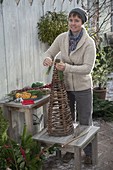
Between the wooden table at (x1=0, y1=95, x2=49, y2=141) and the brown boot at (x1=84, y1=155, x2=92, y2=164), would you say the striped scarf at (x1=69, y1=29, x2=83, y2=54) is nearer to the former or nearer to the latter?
the wooden table at (x1=0, y1=95, x2=49, y2=141)

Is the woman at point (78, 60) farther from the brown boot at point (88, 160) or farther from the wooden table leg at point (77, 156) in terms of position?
the wooden table leg at point (77, 156)

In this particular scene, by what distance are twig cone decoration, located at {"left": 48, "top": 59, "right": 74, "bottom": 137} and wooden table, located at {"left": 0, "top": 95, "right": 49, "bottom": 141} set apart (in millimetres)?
207

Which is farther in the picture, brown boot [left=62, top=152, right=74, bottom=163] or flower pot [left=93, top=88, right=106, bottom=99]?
flower pot [left=93, top=88, right=106, bottom=99]

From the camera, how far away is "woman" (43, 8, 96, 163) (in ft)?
10.2

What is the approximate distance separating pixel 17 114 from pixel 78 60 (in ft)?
3.48

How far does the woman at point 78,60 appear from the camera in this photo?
10.2ft

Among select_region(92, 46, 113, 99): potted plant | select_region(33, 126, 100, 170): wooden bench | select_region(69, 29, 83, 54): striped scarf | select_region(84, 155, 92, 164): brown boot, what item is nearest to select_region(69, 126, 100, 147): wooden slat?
select_region(33, 126, 100, 170): wooden bench

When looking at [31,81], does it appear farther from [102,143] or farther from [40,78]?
[102,143]

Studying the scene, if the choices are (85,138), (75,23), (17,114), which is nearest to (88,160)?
(85,138)

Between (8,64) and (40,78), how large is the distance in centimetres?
81

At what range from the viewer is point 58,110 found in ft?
10.4

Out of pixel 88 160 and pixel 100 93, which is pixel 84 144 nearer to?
pixel 88 160

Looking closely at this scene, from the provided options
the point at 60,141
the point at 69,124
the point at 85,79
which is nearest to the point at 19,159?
the point at 60,141

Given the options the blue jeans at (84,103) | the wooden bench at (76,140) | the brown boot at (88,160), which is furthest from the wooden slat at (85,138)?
the brown boot at (88,160)
